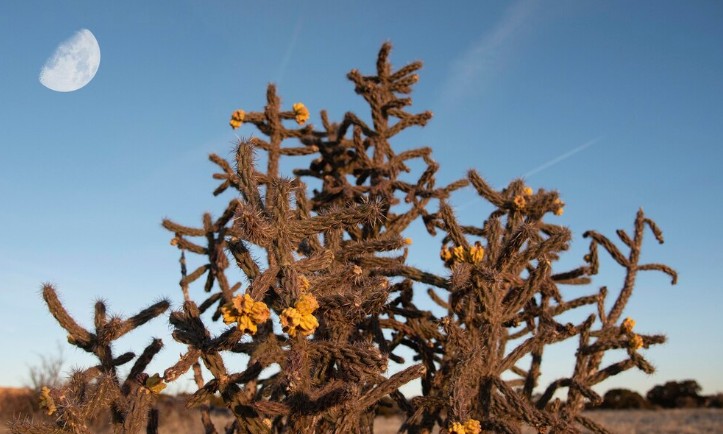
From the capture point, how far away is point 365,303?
151 inches

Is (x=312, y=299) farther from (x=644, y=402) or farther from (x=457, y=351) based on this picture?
(x=644, y=402)

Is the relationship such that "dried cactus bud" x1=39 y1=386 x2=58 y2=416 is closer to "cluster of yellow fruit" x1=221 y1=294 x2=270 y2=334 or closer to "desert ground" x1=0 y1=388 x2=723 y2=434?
"cluster of yellow fruit" x1=221 y1=294 x2=270 y2=334

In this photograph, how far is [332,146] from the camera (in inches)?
292

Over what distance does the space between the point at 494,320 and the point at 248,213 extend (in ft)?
8.84

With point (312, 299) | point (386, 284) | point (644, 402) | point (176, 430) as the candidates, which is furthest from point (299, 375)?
point (644, 402)

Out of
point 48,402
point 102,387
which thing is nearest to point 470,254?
point 102,387

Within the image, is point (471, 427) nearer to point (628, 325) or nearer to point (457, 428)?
point (457, 428)

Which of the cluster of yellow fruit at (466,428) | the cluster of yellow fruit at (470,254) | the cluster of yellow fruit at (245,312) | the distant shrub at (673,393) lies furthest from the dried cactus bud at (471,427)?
the distant shrub at (673,393)

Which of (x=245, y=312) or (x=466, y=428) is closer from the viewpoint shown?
(x=245, y=312)

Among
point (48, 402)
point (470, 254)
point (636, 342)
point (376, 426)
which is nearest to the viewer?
point (48, 402)

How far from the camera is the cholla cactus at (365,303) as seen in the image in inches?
147

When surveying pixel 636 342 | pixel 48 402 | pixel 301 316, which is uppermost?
pixel 636 342

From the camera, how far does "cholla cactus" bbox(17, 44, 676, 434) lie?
3723mm

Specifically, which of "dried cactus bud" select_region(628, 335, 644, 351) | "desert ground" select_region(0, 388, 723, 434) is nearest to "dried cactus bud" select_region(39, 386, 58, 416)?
"dried cactus bud" select_region(628, 335, 644, 351)
